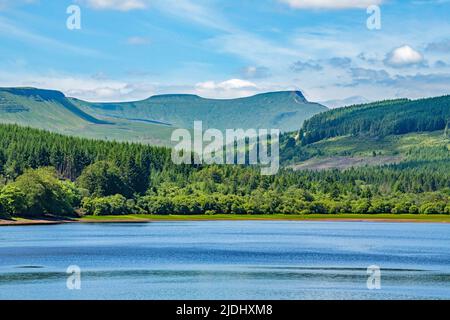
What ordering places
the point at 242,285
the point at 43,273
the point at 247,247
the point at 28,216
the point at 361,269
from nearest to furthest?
A: the point at 242,285 < the point at 43,273 < the point at 361,269 < the point at 247,247 < the point at 28,216

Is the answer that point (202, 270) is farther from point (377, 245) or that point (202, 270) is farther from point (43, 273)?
point (377, 245)

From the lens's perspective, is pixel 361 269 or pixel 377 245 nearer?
pixel 361 269

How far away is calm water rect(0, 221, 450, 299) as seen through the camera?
7950 cm

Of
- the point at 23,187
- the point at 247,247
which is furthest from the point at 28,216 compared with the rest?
the point at 247,247

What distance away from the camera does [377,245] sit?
139 m

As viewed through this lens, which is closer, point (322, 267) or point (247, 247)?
point (322, 267)

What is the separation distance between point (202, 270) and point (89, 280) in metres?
14.1

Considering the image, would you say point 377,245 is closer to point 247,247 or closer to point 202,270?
point 247,247

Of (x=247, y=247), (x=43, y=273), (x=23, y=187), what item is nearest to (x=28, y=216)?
(x=23, y=187)

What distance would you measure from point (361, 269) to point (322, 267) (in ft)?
15.9

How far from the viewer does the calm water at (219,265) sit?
79.5 m

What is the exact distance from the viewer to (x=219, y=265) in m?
103

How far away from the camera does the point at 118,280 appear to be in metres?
87.6
